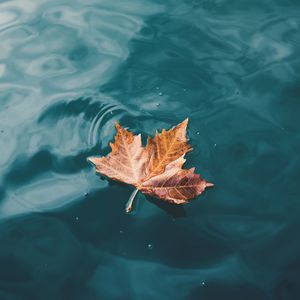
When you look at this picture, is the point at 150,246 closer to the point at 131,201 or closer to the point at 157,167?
the point at 131,201

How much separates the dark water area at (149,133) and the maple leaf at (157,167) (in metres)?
0.10

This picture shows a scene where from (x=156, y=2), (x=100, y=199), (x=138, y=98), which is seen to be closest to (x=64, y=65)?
(x=138, y=98)

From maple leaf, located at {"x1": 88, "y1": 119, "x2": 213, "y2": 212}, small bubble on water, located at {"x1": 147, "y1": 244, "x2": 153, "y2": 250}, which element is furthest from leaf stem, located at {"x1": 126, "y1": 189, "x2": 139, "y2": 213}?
small bubble on water, located at {"x1": 147, "y1": 244, "x2": 153, "y2": 250}

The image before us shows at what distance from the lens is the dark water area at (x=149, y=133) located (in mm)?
1503

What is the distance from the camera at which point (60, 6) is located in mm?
2803

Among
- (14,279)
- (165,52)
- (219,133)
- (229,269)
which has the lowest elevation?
(14,279)

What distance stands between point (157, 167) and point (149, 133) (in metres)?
0.37

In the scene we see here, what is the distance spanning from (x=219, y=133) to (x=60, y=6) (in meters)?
1.73

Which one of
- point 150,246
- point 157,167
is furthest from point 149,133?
point 150,246

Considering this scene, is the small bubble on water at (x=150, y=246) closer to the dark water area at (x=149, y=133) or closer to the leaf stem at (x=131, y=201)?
the dark water area at (x=149, y=133)

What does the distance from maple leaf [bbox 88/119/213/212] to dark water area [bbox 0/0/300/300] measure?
0.33ft

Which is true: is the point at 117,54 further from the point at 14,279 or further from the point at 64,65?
the point at 14,279

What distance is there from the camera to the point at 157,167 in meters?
1.56

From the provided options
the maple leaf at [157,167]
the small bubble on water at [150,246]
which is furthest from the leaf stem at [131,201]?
the small bubble on water at [150,246]
